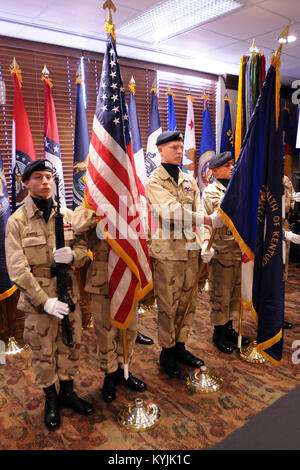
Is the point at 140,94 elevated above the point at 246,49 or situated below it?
below

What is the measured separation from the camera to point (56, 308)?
1897mm

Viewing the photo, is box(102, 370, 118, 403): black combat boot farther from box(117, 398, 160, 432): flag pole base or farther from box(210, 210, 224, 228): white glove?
box(210, 210, 224, 228): white glove

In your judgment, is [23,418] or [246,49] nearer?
[23,418]

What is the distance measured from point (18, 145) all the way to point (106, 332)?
1.88 meters

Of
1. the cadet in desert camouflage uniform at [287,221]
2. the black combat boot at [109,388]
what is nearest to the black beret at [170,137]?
the cadet in desert camouflage uniform at [287,221]

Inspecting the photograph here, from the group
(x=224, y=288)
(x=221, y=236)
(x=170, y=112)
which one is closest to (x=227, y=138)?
(x=170, y=112)

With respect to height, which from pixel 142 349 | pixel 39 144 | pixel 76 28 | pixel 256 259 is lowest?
pixel 142 349

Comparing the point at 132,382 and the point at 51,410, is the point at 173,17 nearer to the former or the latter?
the point at 132,382

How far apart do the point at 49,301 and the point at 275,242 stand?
1345 mm

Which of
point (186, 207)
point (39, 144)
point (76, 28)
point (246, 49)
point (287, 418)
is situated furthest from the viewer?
point (246, 49)

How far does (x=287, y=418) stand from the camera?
0.98 meters

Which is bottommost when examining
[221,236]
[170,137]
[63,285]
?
[63,285]

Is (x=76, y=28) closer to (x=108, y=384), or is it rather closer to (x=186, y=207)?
(x=186, y=207)
